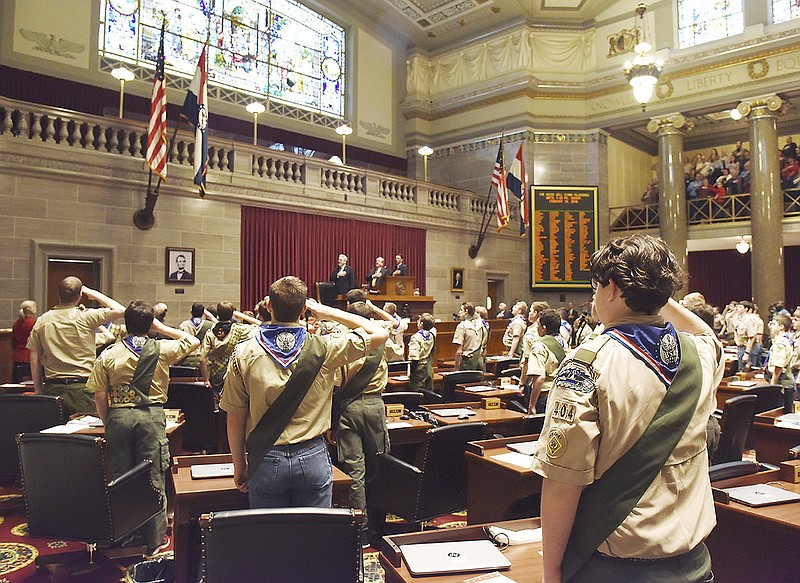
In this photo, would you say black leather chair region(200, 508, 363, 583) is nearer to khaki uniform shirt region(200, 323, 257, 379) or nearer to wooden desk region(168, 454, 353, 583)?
wooden desk region(168, 454, 353, 583)

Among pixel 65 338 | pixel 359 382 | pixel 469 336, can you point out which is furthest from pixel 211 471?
pixel 469 336

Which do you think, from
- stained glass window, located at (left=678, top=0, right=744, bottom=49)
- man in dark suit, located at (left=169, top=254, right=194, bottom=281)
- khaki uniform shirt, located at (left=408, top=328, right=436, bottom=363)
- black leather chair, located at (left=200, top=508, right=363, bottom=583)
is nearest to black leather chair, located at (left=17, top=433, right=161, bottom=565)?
black leather chair, located at (left=200, top=508, right=363, bottom=583)

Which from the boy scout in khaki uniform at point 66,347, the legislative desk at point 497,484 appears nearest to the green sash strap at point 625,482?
the legislative desk at point 497,484

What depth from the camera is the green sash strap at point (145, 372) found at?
3.68m

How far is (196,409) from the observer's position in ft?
19.6

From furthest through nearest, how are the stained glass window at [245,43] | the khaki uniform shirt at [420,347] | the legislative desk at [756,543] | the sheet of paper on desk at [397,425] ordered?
the stained glass window at [245,43]
the khaki uniform shirt at [420,347]
the sheet of paper on desk at [397,425]
the legislative desk at [756,543]

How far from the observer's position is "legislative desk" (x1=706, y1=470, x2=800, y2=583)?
7.93 ft

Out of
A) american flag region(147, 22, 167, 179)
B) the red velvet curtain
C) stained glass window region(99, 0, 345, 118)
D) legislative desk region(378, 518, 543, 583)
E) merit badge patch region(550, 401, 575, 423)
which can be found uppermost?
stained glass window region(99, 0, 345, 118)

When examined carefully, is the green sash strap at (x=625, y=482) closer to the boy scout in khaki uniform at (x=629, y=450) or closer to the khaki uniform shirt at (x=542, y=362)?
the boy scout in khaki uniform at (x=629, y=450)

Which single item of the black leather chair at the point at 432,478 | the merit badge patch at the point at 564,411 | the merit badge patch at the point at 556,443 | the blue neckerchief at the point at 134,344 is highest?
the blue neckerchief at the point at 134,344

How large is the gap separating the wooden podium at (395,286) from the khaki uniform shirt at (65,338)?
741cm

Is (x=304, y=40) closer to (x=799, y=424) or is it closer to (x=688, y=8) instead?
(x=688, y=8)

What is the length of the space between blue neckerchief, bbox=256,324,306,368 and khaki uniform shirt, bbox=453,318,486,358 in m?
6.35

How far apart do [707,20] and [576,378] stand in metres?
17.1
